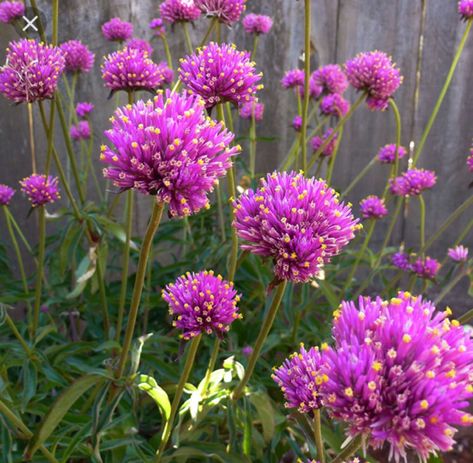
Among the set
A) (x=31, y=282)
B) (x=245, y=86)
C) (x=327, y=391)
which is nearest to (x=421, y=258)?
(x=245, y=86)

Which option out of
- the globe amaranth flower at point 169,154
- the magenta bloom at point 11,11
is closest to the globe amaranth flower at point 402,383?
the globe amaranth flower at point 169,154

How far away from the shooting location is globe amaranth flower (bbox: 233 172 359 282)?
3.32 feet

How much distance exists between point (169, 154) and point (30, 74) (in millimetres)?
800

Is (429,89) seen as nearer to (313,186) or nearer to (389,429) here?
(313,186)

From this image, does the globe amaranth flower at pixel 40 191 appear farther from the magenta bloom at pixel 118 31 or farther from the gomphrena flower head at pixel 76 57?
the magenta bloom at pixel 118 31

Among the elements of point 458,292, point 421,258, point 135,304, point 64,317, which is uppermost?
point 135,304

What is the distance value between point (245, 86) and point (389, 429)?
895 mm

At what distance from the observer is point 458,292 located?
318 cm

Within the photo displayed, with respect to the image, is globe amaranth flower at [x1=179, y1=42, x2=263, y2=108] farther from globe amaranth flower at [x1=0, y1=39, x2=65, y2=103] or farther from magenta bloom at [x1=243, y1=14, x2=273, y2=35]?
magenta bloom at [x1=243, y1=14, x2=273, y2=35]

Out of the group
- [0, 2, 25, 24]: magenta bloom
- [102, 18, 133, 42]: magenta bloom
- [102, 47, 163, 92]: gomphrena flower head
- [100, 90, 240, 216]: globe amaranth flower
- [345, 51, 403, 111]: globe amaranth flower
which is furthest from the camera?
[102, 18, 133, 42]: magenta bloom

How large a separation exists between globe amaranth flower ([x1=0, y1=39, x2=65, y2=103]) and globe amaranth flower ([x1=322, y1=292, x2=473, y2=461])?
1180 millimetres

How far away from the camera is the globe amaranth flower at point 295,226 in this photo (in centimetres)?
101

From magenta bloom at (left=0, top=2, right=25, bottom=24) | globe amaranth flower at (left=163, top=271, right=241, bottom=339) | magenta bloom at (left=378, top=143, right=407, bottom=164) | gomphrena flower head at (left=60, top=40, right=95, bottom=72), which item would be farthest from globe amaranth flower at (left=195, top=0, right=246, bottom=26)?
magenta bloom at (left=378, top=143, right=407, bottom=164)

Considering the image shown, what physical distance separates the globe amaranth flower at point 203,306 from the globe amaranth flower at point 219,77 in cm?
44
